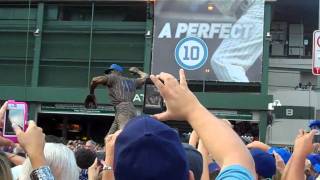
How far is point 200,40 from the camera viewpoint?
22.4 metres

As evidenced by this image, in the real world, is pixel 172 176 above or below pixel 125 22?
below

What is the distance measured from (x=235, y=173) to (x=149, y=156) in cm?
28

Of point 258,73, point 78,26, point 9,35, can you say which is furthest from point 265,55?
point 9,35

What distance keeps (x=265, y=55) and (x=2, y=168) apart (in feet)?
66.7

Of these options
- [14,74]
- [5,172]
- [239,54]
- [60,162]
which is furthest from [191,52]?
→ [5,172]

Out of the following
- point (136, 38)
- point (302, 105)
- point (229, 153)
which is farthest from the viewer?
point (302, 105)

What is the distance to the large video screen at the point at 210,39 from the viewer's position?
72.6 feet

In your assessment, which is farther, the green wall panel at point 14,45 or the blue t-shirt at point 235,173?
the green wall panel at point 14,45

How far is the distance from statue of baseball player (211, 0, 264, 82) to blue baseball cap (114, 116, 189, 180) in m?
20.5

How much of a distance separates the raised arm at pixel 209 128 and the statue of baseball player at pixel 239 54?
66.3ft

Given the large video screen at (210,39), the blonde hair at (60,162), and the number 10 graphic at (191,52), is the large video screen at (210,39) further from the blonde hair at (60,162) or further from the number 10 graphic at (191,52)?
the blonde hair at (60,162)

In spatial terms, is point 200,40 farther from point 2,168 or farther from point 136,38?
point 2,168

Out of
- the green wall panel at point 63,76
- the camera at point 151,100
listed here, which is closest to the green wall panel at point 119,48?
the green wall panel at point 63,76

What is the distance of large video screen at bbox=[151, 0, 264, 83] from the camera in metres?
22.1
